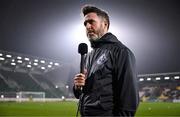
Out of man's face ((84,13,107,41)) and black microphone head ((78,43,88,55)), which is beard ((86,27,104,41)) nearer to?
man's face ((84,13,107,41))

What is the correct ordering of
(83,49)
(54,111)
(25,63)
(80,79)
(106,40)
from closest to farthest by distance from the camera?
(80,79), (106,40), (83,49), (54,111), (25,63)

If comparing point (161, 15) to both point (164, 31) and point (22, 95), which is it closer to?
point (164, 31)

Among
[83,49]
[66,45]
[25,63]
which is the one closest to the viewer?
[83,49]

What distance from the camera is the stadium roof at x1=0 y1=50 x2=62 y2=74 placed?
2877cm

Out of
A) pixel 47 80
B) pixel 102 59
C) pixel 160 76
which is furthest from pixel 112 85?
pixel 160 76

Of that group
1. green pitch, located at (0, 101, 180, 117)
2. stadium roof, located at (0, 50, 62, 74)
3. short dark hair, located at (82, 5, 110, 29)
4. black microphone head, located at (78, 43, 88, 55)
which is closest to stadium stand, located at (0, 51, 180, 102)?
stadium roof, located at (0, 50, 62, 74)

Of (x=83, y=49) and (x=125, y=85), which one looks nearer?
(x=125, y=85)

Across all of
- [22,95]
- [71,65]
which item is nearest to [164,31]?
[71,65]

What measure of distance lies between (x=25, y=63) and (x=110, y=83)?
29818 millimetres

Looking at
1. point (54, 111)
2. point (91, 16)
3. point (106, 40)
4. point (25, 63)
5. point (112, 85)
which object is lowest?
point (54, 111)

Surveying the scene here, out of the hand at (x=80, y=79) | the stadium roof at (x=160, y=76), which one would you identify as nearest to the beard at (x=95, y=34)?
the hand at (x=80, y=79)

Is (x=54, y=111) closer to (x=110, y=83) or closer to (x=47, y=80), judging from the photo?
(x=110, y=83)

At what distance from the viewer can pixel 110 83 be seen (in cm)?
148

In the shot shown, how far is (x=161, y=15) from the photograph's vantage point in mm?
26312
